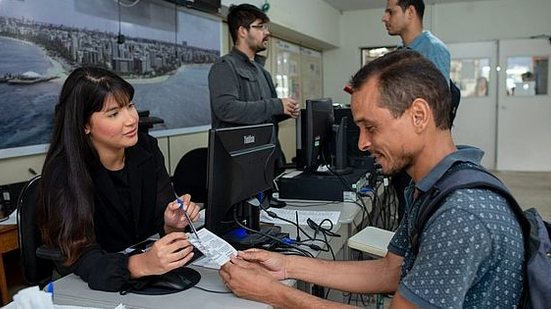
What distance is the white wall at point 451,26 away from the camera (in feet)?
22.4

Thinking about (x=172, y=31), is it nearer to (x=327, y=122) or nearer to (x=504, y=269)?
(x=327, y=122)

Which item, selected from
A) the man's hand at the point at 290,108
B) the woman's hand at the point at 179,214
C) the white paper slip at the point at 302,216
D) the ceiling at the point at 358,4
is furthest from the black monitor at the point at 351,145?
the ceiling at the point at 358,4

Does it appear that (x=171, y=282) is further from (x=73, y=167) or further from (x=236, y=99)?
(x=236, y=99)

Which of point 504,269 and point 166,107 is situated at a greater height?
point 166,107

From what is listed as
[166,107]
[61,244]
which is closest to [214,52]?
[166,107]

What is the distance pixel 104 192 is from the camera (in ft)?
5.10

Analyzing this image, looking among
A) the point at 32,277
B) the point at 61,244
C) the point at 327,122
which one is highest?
the point at 327,122

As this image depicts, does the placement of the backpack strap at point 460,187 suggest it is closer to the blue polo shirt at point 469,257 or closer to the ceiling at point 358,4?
the blue polo shirt at point 469,257

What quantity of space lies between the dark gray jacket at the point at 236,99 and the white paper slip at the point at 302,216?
47 cm

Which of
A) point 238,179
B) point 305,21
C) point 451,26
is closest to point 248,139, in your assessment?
point 238,179

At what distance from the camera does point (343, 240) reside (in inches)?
76.5

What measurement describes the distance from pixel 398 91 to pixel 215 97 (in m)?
1.63

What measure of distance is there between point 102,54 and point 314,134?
151 cm

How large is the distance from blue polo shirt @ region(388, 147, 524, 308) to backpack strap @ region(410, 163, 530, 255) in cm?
1
